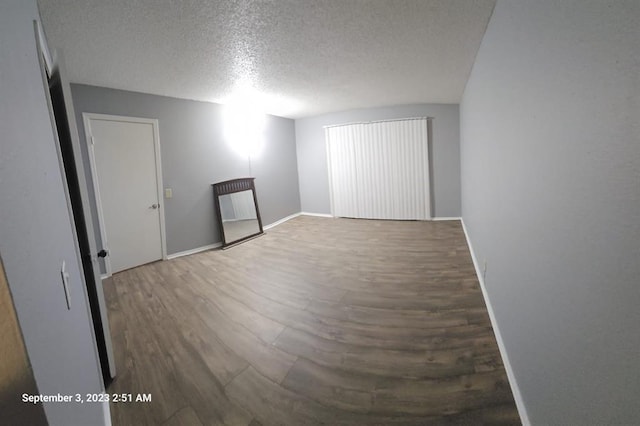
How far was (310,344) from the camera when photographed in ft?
5.78

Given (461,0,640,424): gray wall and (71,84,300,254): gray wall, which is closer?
(461,0,640,424): gray wall

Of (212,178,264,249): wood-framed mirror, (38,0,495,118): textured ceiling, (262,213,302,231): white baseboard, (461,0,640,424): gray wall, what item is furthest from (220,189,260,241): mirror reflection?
(461,0,640,424): gray wall

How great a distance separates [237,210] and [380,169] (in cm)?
327

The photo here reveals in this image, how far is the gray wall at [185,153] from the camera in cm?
312

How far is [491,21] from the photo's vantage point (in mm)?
1828

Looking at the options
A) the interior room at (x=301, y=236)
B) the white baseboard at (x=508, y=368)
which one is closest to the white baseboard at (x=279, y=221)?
the interior room at (x=301, y=236)

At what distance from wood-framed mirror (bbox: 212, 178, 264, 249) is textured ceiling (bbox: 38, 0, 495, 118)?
63.6 inches

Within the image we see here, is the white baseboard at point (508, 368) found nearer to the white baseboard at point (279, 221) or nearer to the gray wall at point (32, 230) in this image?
the gray wall at point (32, 230)

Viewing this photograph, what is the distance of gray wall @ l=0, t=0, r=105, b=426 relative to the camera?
1.40 ft

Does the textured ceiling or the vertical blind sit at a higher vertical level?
the textured ceiling

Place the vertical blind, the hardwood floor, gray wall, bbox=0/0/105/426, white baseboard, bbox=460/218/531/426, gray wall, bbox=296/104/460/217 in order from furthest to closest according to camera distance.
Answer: the vertical blind
gray wall, bbox=296/104/460/217
the hardwood floor
white baseboard, bbox=460/218/531/426
gray wall, bbox=0/0/105/426

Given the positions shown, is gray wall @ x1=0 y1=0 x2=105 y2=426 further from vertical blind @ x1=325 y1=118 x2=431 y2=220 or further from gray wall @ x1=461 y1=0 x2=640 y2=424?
vertical blind @ x1=325 y1=118 x2=431 y2=220

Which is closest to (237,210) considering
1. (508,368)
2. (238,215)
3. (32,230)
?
(238,215)

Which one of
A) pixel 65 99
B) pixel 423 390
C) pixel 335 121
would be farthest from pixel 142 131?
pixel 423 390
